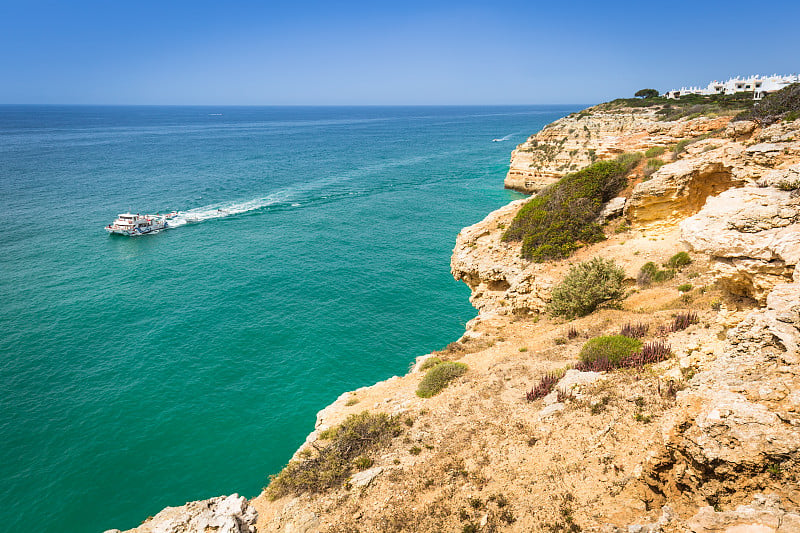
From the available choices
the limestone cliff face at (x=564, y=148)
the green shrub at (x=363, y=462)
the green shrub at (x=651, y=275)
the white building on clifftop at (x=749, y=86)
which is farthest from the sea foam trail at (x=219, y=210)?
the white building on clifftop at (x=749, y=86)

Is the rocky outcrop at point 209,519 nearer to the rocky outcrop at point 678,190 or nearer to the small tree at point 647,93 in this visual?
the rocky outcrop at point 678,190

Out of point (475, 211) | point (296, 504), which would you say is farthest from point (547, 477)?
point (475, 211)

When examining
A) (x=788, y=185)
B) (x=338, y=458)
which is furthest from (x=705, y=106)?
(x=338, y=458)

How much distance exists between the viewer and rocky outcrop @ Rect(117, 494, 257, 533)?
35.5 ft

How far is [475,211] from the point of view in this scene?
201 ft

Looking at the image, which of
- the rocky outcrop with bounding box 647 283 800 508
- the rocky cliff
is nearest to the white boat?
the rocky cliff

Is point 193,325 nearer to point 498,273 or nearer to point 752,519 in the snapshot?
point 498,273

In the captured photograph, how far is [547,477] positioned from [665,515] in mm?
3108

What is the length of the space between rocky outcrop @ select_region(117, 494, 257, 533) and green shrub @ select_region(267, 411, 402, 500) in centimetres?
125

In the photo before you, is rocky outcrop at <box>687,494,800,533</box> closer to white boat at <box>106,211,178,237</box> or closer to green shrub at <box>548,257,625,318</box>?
green shrub at <box>548,257,625,318</box>

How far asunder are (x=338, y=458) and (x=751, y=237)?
13.6 meters

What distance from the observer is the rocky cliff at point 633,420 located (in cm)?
706

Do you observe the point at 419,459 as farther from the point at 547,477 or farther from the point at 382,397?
the point at 382,397

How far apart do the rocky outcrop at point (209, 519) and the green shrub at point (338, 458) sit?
1.25 m
